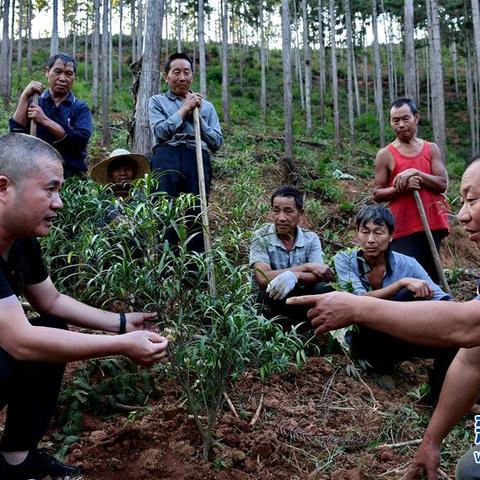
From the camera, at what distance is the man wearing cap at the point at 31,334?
178 centimetres

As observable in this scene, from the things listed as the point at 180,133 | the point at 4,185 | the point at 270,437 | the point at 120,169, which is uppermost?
the point at 180,133

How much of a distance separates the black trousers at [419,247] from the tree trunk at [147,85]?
2937 mm

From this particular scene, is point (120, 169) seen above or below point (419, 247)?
above

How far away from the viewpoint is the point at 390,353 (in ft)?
11.0

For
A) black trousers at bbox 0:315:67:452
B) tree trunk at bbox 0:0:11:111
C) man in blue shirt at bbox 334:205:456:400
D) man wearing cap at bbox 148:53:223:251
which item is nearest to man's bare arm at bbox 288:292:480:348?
black trousers at bbox 0:315:67:452

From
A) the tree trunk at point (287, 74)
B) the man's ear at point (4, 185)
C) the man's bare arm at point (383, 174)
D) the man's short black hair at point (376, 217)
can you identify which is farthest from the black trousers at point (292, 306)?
the tree trunk at point (287, 74)

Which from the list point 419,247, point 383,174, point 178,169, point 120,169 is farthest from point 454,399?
point 120,169

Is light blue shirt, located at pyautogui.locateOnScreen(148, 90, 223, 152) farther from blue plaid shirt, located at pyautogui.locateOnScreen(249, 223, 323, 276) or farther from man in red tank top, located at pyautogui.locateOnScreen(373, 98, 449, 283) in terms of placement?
man in red tank top, located at pyautogui.locateOnScreen(373, 98, 449, 283)

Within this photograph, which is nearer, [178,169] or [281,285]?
[281,285]

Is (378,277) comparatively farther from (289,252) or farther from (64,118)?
(64,118)

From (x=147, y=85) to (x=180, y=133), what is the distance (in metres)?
2.03

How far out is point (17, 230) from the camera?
1937 millimetres

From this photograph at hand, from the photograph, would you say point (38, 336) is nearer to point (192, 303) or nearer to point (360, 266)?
point (192, 303)

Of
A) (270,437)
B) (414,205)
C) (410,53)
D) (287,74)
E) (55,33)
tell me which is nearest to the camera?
(270,437)
